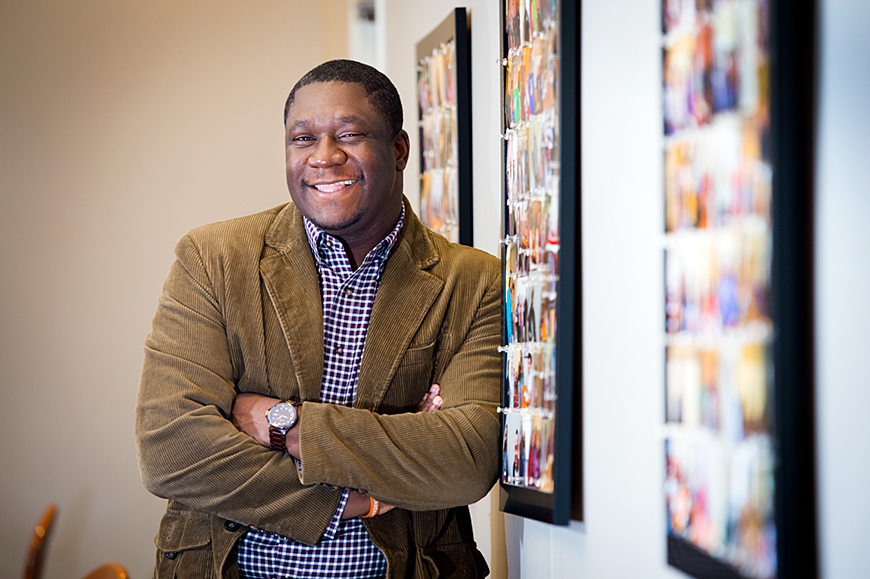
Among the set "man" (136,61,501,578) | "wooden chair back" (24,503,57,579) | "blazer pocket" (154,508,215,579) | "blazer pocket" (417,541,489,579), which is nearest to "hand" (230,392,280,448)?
"man" (136,61,501,578)

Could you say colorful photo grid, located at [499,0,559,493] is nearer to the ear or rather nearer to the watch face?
the ear

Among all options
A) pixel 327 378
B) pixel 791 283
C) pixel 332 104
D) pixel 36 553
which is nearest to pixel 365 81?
pixel 332 104

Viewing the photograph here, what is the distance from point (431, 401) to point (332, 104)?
757 mm

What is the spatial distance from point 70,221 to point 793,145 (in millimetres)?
3447

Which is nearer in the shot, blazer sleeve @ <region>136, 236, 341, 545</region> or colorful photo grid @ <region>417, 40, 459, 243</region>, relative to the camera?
blazer sleeve @ <region>136, 236, 341, 545</region>

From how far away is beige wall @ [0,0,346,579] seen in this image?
355 centimetres

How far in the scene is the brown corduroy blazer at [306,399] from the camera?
5.67 ft

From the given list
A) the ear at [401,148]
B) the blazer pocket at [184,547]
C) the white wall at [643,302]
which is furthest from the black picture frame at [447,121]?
the blazer pocket at [184,547]

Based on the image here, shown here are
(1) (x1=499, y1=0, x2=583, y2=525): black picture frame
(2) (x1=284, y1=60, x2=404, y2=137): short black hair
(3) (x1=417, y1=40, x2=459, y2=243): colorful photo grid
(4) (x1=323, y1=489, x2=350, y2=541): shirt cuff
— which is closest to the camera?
(1) (x1=499, y1=0, x2=583, y2=525): black picture frame

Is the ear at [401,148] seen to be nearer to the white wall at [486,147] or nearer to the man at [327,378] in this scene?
the man at [327,378]

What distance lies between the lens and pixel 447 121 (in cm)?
268

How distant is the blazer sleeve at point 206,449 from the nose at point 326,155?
0.43 meters

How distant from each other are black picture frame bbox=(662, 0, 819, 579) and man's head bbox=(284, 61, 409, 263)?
1143 mm

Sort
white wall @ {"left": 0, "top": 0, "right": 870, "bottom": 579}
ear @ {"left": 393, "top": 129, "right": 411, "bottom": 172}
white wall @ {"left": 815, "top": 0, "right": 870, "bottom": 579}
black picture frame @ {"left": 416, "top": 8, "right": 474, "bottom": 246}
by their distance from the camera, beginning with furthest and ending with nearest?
white wall @ {"left": 0, "top": 0, "right": 870, "bottom": 579} < black picture frame @ {"left": 416, "top": 8, "right": 474, "bottom": 246} < ear @ {"left": 393, "top": 129, "right": 411, "bottom": 172} < white wall @ {"left": 815, "top": 0, "right": 870, "bottom": 579}
